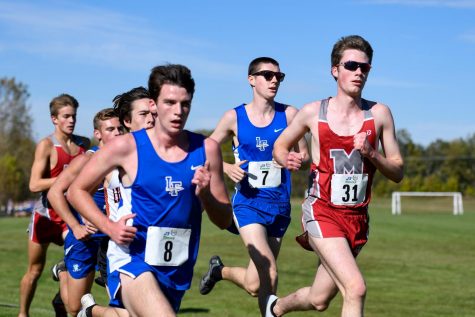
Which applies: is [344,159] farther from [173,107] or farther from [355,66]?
[173,107]

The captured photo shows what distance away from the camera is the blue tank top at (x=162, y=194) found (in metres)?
5.82

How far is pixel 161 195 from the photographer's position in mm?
5824

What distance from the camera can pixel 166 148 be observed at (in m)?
5.90

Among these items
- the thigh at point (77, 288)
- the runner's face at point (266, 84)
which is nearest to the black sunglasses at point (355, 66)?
the runner's face at point (266, 84)

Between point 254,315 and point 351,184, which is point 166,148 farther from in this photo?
point 254,315

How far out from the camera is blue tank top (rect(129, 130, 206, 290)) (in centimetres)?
582

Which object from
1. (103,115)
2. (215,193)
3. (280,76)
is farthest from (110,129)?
(215,193)

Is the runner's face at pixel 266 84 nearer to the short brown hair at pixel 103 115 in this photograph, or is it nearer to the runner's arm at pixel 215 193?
the short brown hair at pixel 103 115

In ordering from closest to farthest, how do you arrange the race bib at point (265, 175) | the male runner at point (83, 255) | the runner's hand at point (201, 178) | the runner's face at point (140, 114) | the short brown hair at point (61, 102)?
the runner's hand at point (201, 178), the runner's face at point (140, 114), the male runner at point (83, 255), the race bib at point (265, 175), the short brown hair at point (61, 102)

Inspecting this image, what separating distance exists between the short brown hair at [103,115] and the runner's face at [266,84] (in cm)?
178

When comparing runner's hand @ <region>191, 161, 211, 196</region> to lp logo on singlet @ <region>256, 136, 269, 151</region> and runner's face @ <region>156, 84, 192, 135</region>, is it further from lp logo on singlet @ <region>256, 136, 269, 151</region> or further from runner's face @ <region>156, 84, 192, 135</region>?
lp logo on singlet @ <region>256, 136, 269, 151</region>

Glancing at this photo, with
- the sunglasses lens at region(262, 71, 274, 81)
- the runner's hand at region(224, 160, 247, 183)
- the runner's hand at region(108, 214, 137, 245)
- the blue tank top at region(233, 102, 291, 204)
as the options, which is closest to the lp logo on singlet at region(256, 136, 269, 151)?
the blue tank top at region(233, 102, 291, 204)

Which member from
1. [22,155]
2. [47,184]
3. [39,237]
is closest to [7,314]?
[39,237]

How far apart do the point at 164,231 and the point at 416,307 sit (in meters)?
8.17
